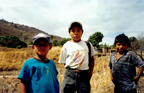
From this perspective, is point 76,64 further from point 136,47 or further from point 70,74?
point 136,47

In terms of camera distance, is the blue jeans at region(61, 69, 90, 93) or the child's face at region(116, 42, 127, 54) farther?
the child's face at region(116, 42, 127, 54)

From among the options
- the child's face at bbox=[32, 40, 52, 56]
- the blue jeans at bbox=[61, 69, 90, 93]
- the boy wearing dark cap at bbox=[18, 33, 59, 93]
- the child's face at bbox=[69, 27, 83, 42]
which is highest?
the child's face at bbox=[69, 27, 83, 42]

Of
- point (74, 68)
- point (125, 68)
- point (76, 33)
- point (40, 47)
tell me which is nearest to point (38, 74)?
point (40, 47)

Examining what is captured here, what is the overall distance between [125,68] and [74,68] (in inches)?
37.4

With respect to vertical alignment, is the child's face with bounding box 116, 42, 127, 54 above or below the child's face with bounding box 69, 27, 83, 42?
below

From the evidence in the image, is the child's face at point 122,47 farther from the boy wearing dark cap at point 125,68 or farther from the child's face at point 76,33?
the child's face at point 76,33

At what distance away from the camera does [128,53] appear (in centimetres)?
167

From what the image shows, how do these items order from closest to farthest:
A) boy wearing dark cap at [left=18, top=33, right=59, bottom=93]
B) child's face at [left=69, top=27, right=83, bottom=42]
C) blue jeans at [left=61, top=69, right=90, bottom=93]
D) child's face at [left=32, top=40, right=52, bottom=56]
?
boy wearing dark cap at [left=18, top=33, right=59, bottom=93], child's face at [left=32, top=40, right=52, bottom=56], blue jeans at [left=61, top=69, right=90, bottom=93], child's face at [left=69, top=27, right=83, bottom=42]

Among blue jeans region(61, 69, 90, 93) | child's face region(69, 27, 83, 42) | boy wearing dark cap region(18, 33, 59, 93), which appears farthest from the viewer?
child's face region(69, 27, 83, 42)

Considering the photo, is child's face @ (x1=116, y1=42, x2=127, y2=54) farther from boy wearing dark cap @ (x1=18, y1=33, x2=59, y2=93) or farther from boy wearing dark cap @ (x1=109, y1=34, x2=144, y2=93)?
boy wearing dark cap @ (x1=18, y1=33, x2=59, y2=93)

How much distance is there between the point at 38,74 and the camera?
3.51ft

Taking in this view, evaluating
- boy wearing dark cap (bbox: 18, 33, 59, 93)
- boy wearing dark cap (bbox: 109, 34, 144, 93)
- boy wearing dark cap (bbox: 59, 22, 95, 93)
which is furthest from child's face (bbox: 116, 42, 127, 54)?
boy wearing dark cap (bbox: 18, 33, 59, 93)

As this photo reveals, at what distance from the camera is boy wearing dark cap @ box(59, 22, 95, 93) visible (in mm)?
1489

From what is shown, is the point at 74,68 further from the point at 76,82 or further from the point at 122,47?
the point at 122,47
